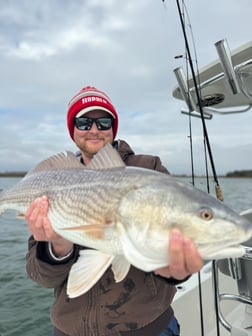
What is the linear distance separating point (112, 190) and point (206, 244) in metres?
0.52

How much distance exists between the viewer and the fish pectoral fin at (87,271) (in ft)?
5.41

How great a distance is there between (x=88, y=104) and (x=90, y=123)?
0.15 m

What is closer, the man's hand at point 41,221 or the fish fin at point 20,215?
the man's hand at point 41,221

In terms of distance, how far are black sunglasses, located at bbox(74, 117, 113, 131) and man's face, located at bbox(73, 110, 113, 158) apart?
0.8 inches

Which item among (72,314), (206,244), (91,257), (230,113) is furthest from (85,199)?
(230,113)

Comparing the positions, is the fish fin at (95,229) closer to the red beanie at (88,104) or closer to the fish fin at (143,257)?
the fish fin at (143,257)

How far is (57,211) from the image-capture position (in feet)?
6.11

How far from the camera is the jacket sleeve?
2.03 m

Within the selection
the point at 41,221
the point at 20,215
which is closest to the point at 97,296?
the point at 41,221

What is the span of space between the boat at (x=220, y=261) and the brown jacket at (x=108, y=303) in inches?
38.5

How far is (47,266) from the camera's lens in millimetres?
2027

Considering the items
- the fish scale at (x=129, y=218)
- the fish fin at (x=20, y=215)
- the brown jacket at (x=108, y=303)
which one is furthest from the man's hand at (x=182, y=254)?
the fish fin at (x=20, y=215)

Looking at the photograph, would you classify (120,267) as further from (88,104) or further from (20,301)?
(20,301)

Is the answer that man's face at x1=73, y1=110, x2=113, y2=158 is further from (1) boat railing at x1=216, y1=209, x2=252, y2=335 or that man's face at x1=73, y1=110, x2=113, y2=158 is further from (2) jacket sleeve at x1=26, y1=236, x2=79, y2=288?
(1) boat railing at x1=216, y1=209, x2=252, y2=335
